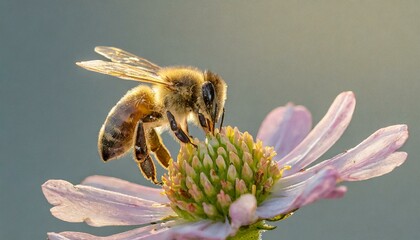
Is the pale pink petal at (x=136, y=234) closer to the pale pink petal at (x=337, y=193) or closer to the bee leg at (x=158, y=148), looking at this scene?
the bee leg at (x=158, y=148)

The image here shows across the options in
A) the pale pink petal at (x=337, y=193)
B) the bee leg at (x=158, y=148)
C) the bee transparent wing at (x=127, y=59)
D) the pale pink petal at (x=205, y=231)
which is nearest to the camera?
the pale pink petal at (x=337, y=193)

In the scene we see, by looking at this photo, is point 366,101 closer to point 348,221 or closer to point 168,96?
point 348,221

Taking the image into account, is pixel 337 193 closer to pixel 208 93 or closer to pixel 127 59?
pixel 208 93

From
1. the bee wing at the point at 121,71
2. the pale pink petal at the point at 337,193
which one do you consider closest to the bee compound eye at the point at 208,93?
the bee wing at the point at 121,71

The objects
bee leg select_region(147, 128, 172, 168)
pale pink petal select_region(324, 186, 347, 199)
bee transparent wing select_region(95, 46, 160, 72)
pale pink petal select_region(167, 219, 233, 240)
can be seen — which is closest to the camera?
pale pink petal select_region(324, 186, 347, 199)

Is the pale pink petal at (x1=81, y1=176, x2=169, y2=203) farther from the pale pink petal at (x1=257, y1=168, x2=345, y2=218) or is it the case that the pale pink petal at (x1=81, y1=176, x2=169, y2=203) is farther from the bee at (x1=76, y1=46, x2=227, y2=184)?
the pale pink petal at (x1=257, y1=168, x2=345, y2=218)

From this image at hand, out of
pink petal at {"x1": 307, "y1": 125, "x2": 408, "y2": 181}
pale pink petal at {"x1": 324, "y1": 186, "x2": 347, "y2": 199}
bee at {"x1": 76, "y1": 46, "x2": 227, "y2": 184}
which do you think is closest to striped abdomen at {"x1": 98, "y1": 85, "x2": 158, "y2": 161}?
bee at {"x1": 76, "y1": 46, "x2": 227, "y2": 184}
